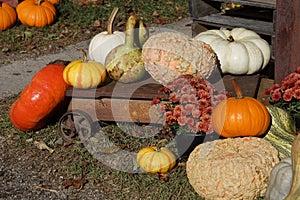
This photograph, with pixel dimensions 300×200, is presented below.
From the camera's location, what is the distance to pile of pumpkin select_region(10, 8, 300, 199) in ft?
12.6

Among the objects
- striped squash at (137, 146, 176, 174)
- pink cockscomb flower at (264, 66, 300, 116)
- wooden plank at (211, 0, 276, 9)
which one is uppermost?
wooden plank at (211, 0, 276, 9)

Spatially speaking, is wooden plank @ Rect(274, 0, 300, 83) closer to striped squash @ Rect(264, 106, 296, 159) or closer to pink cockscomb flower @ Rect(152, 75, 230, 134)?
striped squash @ Rect(264, 106, 296, 159)

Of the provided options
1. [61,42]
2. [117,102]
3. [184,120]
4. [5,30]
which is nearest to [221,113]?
[184,120]

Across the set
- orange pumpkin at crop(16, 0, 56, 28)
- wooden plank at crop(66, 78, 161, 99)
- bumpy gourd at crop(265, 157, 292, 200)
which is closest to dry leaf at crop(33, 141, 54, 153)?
wooden plank at crop(66, 78, 161, 99)

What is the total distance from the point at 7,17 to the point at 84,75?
3350 mm

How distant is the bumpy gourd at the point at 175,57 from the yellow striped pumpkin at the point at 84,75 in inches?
15.6

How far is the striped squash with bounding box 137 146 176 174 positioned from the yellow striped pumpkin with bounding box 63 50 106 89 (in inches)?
28.8

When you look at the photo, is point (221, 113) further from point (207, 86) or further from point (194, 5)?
point (194, 5)

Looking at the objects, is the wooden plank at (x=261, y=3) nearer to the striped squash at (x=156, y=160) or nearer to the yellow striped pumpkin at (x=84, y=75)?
the yellow striped pumpkin at (x=84, y=75)

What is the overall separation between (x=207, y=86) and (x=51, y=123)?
1.54 meters

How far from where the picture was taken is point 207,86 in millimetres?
4391

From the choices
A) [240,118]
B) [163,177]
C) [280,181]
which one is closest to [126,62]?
[163,177]

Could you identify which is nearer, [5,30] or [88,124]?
[88,124]

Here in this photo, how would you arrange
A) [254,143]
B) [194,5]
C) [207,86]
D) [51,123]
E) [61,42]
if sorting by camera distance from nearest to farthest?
[254,143]
[207,86]
[51,123]
[194,5]
[61,42]
